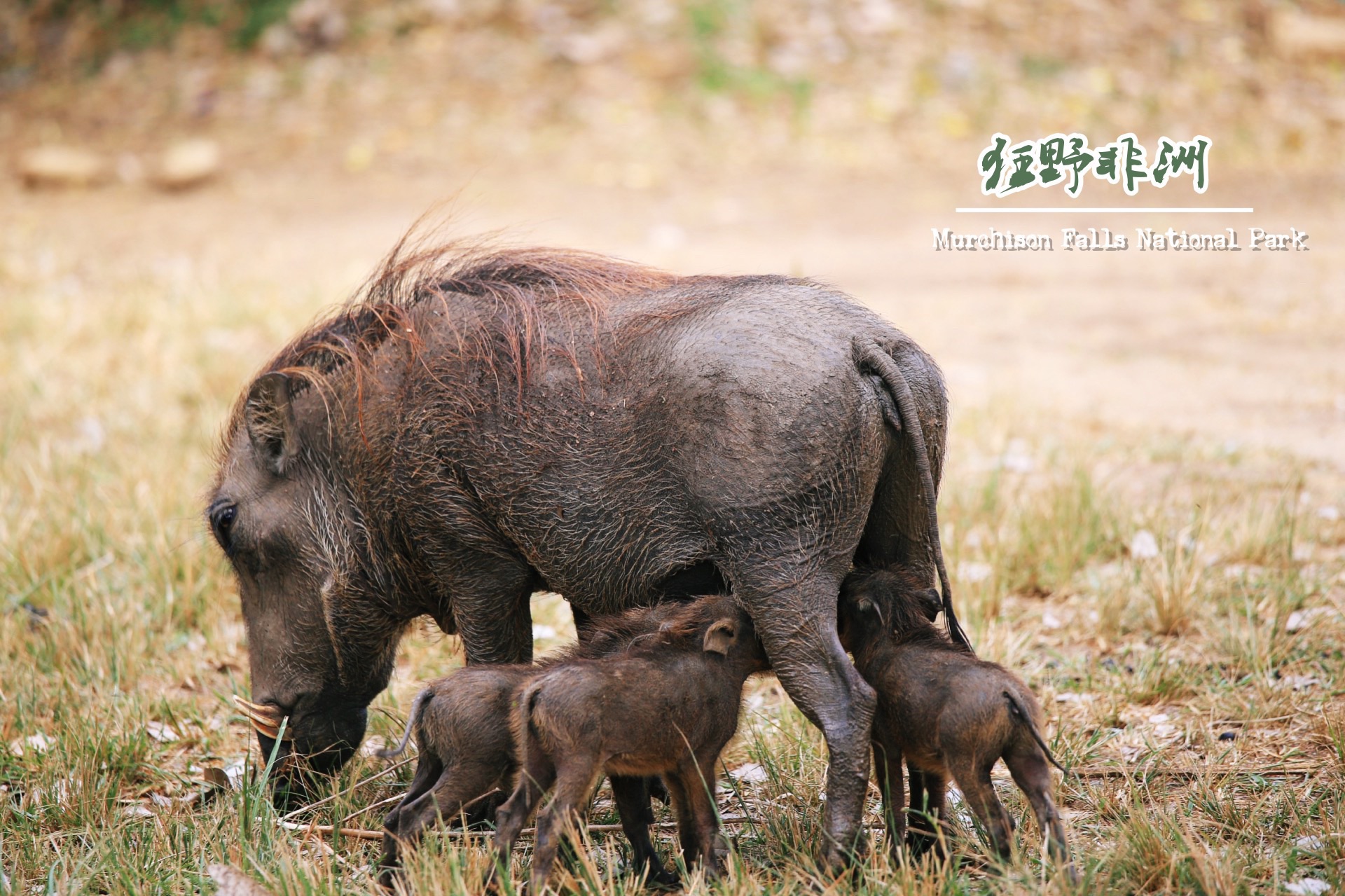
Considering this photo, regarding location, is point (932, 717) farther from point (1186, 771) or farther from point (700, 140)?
point (700, 140)

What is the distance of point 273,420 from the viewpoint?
373 cm

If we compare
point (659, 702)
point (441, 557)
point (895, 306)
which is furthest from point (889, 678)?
point (895, 306)

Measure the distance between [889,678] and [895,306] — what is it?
626 centimetres

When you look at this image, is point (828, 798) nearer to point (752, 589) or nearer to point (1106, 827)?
point (752, 589)

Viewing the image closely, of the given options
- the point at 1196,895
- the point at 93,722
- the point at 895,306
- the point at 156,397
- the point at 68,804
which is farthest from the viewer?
the point at 895,306

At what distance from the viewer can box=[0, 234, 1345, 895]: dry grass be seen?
3117 millimetres

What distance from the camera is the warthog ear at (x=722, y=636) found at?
304 cm

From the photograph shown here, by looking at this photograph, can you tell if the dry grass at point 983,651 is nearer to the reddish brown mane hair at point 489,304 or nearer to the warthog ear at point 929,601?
the warthog ear at point 929,601

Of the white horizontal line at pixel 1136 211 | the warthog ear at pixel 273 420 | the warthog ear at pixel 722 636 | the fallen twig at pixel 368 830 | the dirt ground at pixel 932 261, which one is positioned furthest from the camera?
the white horizontal line at pixel 1136 211

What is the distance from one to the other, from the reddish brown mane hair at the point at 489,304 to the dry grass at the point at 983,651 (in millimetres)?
1088

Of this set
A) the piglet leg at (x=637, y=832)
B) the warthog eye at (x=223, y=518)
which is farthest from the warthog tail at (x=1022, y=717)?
the warthog eye at (x=223, y=518)

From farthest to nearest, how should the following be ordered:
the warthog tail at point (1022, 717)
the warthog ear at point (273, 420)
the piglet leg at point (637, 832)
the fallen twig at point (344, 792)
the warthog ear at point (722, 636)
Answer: the warthog ear at point (273, 420) < the fallen twig at point (344, 792) < the piglet leg at point (637, 832) < the warthog ear at point (722, 636) < the warthog tail at point (1022, 717)

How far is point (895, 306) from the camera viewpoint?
909 cm

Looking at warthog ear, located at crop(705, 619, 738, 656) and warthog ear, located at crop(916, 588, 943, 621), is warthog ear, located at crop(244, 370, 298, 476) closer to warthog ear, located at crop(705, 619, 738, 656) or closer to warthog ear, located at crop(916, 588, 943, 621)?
warthog ear, located at crop(705, 619, 738, 656)
